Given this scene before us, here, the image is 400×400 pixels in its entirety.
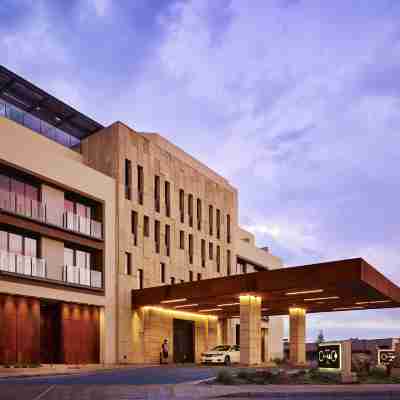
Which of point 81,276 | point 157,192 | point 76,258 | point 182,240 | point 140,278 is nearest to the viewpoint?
point 81,276

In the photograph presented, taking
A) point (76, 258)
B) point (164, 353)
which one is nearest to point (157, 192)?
point (76, 258)

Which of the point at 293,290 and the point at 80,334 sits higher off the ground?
the point at 293,290

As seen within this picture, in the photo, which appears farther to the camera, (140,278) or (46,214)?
(140,278)

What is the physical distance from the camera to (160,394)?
61.8ft

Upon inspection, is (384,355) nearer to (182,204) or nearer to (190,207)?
(182,204)

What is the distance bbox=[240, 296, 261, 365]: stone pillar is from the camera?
3612 cm

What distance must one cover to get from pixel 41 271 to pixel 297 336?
19.2 meters

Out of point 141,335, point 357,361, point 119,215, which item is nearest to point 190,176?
point 119,215

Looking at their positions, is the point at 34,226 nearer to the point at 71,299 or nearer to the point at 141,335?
the point at 71,299

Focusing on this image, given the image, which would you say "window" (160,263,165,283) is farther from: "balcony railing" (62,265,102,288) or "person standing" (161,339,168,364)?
"balcony railing" (62,265,102,288)

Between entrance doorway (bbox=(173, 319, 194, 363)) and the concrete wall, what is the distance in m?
8.68

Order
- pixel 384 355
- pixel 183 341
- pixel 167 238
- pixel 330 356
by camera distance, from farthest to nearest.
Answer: pixel 183 341, pixel 167 238, pixel 384 355, pixel 330 356

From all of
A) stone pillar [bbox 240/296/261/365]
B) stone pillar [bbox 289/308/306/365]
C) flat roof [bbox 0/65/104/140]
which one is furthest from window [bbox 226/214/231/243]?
stone pillar [bbox 240/296/261/365]

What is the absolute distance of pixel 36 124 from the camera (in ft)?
139
